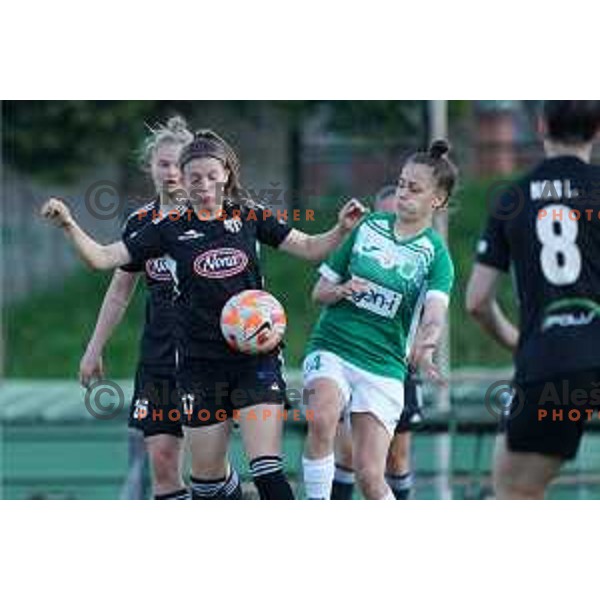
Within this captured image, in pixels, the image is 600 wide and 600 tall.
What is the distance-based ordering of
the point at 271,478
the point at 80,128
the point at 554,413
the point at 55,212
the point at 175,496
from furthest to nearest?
the point at 80,128 < the point at 175,496 < the point at 271,478 < the point at 55,212 < the point at 554,413

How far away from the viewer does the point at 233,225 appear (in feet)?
24.2

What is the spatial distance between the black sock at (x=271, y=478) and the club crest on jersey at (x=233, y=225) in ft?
3.43

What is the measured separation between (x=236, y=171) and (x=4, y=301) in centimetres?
1535

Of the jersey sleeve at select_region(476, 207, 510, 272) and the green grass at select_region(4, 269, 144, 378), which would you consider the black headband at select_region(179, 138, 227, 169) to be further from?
the green grass at select_region(4, 269, 144, 378)

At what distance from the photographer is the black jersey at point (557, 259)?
574cm

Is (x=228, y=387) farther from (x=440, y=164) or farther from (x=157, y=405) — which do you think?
(x=440, y=164)

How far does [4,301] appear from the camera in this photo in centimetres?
→ 2230

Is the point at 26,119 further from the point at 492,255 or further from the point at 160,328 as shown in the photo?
the point at 492,255

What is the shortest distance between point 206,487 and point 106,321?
3.55 ft

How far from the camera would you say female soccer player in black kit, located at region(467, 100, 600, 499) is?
5.71m

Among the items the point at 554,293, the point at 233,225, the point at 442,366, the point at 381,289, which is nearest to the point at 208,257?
the point at 233,225

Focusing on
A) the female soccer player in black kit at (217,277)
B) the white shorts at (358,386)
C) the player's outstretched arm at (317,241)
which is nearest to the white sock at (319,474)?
the white shorts at (358,386)

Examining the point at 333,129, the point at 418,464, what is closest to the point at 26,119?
the point at 333,129

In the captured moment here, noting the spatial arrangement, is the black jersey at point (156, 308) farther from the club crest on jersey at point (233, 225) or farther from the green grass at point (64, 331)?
the green grass at point (64, 331)
